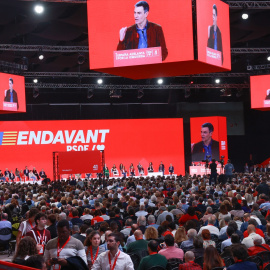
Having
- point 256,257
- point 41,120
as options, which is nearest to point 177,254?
point 256,257

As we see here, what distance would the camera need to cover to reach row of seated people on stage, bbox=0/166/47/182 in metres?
33.1

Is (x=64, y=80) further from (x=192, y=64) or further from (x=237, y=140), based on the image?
(x=192, y=64)

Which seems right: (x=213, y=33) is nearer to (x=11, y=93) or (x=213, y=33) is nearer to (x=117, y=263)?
(x=11, y=93)

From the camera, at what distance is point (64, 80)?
3198cm

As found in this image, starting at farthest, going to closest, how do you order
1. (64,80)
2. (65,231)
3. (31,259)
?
(64,80), (65,231), (31,259)

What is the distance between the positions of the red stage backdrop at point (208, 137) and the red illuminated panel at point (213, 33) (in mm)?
18467

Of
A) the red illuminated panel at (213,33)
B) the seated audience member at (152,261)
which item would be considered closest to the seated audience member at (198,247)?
the seated audience member at (152,261)

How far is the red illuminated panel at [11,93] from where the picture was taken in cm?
2028

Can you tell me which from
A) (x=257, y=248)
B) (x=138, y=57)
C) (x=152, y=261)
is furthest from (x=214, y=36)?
(x=152, y=261)

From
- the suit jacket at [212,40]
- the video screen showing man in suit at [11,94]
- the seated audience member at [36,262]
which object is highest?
the suit jacket at [212,40]

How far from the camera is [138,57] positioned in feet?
44.5

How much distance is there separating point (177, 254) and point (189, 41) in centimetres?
762

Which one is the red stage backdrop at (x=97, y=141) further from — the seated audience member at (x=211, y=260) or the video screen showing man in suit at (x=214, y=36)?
the seated audience member at (x=211, y=260)

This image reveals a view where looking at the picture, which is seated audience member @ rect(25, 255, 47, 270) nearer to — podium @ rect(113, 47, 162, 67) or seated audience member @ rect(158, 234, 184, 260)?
seated audience member @ rect(158, 234, 184, 260)
